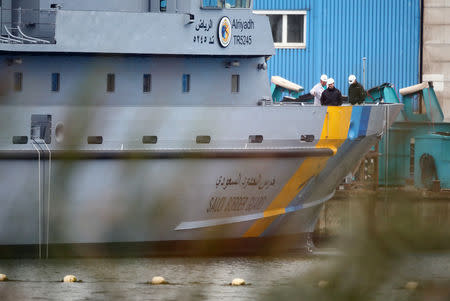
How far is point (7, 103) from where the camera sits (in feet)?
5.65

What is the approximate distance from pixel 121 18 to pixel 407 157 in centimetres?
1226

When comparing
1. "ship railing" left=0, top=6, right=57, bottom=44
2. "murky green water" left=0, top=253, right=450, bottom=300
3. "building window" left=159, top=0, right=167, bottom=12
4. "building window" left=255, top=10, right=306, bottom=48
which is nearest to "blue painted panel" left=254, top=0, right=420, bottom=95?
"building window" left=255, top=10, right=306, bottom=48

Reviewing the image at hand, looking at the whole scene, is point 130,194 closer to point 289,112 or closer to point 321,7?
point 289,112

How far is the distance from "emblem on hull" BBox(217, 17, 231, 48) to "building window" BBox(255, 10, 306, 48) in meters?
12.9

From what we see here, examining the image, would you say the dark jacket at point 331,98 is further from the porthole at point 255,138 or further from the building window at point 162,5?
the building window at point 162,5

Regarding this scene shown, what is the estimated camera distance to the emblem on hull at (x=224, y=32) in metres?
14.7

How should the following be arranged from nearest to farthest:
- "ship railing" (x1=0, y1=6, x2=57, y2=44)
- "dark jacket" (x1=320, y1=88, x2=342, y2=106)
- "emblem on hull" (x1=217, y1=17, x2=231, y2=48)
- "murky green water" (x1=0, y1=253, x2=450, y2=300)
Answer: "murky green water" (x1=0, y1=253, x2=450, y2=300) → "ship railing" (x1=0, y1=6, x2=57, y2=44) → "emblem on hull" (x1=217, y1=17, x2=231, y2=48) → "dark jacket" (x1=320, y1=88, x2=342, y2=106)

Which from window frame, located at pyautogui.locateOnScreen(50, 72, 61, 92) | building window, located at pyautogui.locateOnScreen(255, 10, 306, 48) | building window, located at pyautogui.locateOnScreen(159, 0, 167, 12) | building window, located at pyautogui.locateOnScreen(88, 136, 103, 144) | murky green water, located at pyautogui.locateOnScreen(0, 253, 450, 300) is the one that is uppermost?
building window, located at pyautogui.locateOnScreen(255, 10, 306, 48)

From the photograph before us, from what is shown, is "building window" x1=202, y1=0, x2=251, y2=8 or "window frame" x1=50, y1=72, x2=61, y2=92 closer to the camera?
"window frame" x1=50, y1=72, x2=61, y2=92

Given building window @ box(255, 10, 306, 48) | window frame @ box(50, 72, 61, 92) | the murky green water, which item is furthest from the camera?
building window @ box(255, 10, 306, 48)

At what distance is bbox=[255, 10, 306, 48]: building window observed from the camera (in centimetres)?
2772

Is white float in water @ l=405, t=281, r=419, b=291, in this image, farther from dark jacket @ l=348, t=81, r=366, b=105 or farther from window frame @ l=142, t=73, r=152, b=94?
dark jacket @ l=348, t=81, r=366, b=105

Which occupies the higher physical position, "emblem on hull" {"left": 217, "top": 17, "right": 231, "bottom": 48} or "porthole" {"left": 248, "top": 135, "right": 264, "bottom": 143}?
"emblem on hull" {"left": 217, "top": 17, "right": 231, "bottom": 48}

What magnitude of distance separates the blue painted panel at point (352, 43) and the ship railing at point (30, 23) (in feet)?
43.9
